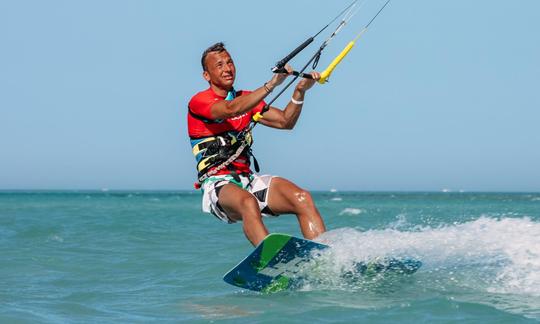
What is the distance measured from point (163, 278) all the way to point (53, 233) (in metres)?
7.26

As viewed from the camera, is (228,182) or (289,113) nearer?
(228,182)

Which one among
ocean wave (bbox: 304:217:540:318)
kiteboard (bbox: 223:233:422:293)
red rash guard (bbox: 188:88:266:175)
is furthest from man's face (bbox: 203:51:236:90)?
ocean wave (bbox: 304:217:540:318)

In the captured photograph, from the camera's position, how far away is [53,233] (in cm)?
1565

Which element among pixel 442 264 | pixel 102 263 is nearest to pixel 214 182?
pixel 442 264

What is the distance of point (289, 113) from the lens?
7039 mm

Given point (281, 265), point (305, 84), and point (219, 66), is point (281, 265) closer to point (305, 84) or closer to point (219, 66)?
point (305, 84)

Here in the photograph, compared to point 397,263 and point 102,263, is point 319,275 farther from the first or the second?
point 102,263

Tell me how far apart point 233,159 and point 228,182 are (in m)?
0.21

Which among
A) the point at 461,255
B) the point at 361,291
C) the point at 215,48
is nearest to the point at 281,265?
the point at 361,291

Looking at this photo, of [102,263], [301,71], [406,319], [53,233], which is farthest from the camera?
[53,233]

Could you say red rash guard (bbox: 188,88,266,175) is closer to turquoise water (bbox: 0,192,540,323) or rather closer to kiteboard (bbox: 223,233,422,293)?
kiteboard (bbox: 223,233,422,293)

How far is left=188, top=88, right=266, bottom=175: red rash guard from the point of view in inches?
266

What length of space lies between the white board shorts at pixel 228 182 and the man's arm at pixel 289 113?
1.58 feet

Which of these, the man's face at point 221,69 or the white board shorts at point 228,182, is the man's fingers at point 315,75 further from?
the white board shorts at point 228,182
